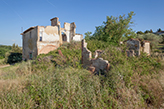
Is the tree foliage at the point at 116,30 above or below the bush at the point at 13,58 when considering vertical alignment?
above

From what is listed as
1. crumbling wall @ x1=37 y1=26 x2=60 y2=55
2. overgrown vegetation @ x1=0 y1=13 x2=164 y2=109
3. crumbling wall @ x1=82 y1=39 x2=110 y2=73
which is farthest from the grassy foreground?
crumbling wall @ x1=37 y1=26 x2=60 y2=55

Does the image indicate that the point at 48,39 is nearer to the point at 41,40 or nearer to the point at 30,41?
the point at 41,40

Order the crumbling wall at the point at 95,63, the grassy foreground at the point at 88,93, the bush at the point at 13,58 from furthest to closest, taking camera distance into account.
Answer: the bush at the point at 13,58
the crumbling wall at the point at 95,63
the grassy foreground at the point at 88,93

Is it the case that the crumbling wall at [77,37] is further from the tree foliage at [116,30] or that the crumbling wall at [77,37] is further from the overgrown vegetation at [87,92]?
the overgrown vegetation at [87,92]

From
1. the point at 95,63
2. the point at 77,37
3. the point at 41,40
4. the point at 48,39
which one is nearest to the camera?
the point at 95,63

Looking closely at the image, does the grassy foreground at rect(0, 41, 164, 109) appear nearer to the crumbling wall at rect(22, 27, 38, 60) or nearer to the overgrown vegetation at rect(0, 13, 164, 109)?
the overgrown vegetation at rect(0, 13, 164, 109)

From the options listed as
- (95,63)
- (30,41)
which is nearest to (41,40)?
(30,41)

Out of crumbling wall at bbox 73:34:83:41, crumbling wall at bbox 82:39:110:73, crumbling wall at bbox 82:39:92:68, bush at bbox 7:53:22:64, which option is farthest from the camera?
crumbling wall at bbox 73:34:83:41

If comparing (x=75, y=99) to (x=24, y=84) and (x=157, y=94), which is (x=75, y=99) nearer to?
(x=24, y=84)

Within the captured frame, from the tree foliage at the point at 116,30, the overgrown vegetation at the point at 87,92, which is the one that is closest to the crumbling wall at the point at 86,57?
the overgrown vegetation at the point at 87,92

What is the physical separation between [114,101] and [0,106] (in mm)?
3515

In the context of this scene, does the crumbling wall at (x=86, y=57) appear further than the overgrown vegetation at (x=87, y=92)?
Yes

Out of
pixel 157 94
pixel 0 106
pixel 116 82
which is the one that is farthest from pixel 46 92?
pixel 157 94

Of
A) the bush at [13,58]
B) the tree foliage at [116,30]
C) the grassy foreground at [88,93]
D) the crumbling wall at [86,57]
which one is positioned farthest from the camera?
the bush at [13,58]
